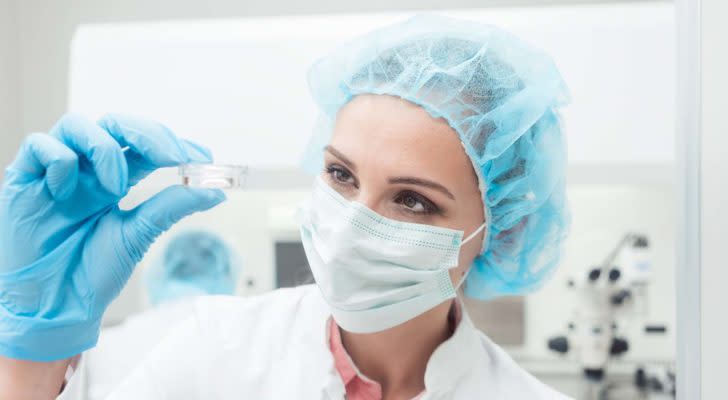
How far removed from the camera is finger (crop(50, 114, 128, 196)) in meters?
0.96

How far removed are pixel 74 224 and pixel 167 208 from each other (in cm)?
18

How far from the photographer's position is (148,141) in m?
1.00

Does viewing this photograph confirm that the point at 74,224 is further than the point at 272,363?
No

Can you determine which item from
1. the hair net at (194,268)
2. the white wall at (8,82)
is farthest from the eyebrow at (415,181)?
the hair net at (194,268)

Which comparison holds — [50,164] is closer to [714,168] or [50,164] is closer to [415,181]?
[415,181]

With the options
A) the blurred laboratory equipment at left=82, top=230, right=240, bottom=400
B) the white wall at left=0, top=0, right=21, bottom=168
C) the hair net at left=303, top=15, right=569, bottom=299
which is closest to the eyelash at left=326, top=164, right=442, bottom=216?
the hair net at left=303, top=15, right=569, bottom=299

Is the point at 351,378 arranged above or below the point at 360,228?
below

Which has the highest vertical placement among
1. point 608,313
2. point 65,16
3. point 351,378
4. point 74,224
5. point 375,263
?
point 65,16

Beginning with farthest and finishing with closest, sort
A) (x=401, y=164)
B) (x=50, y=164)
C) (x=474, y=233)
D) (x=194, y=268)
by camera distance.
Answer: (x=194, y=268) < (x=474, y=233) < (x=401, y=164) < (x=50, y=164)

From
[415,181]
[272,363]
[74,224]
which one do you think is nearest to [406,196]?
[415,181]

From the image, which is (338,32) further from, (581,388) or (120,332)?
(581,388)

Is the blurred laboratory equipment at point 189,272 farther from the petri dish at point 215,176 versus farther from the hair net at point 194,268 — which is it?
the petri dish at point 215,176

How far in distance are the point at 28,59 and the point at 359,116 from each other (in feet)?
3.54

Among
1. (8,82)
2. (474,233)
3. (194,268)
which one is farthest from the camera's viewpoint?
(194,268)
